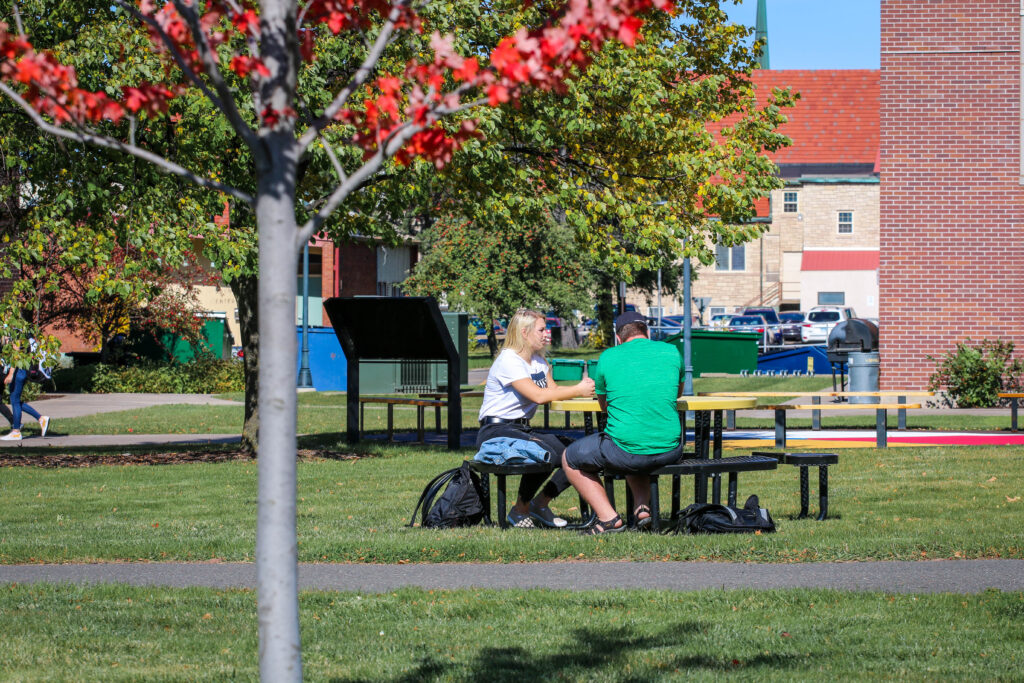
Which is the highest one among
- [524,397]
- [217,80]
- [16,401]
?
[217,80]

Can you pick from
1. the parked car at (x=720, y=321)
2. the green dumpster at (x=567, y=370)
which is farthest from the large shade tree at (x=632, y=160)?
the parked car at (x=720, y=321)

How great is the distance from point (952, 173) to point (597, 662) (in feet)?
64.8

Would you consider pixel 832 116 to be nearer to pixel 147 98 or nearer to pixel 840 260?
pixel 840 260

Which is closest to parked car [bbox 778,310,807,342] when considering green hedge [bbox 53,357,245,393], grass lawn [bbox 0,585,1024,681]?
green hedge [bbox 53,357,245,393]

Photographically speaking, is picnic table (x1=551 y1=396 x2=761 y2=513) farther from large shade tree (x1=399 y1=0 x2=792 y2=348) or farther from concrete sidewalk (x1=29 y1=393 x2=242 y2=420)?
concrete sidewalk (x1=29 y1=393 x2=242 y2=420)

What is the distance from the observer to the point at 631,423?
8836 millimetres

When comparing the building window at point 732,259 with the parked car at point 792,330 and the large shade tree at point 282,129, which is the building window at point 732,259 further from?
the large shade tree at point 282,129

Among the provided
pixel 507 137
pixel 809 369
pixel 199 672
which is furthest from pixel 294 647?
pixel 809 369

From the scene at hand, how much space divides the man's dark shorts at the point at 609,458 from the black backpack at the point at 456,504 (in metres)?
0.90

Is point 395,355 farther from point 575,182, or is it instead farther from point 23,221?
point 23,221

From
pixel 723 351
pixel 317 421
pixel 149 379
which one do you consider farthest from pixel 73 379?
pixel 723 351

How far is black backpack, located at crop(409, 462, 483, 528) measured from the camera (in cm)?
941

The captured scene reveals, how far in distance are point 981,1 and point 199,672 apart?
2150cm

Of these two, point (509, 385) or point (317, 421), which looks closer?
point (509, 385)
